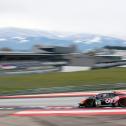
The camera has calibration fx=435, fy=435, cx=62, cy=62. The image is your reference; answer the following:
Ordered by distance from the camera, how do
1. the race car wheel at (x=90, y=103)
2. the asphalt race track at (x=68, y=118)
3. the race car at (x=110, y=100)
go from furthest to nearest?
the race car wheel at (x=90, y=103) → the race car at (x=110, y=100) → the asphalt race track at (x=68, y=118)

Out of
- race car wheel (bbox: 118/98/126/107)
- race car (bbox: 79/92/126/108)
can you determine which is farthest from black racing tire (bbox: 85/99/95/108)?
race car wheel (bbox: 118/98/126/107)

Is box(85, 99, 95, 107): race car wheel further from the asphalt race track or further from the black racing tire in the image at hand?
the asphalt race track

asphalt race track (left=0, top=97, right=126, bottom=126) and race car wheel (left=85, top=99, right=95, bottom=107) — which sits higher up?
race car wheel (left=85, top=99, right=95, bottom=107)

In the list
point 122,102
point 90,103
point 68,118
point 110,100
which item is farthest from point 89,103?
point 68,118

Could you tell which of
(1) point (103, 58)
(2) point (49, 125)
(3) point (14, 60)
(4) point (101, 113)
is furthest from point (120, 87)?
(1) point (103, 58)

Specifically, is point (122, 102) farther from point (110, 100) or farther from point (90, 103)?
point (90, 103)

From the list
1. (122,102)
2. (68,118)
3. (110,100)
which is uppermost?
(110,100)

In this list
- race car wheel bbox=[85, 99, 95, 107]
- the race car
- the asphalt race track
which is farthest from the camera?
race car wheel bbox=[85, 99, 95, 107]

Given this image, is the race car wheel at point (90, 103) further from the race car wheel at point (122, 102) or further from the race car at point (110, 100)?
the race car wheel at point (122, 102)

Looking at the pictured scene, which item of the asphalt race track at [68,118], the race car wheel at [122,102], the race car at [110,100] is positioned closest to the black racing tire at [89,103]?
the race car at [110,100]

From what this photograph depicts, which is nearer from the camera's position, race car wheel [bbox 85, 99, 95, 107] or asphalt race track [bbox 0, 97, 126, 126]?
asphalt race track [bbox 0, 97, 126, 126]

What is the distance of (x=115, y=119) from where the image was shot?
15219 millimetres

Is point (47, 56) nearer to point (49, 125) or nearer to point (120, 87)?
point (120, 87)

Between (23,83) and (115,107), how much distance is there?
26.6 meters
